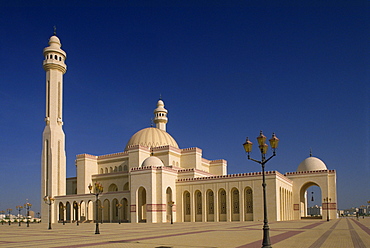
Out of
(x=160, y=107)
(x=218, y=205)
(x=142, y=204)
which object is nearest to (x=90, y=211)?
(x=142, y=204)

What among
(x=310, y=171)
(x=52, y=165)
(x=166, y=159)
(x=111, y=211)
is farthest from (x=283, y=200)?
(x=52, y=165)

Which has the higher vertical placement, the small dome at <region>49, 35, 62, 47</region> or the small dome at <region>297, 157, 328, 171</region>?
the small dome at <region>49, 35, 62, 47</region>

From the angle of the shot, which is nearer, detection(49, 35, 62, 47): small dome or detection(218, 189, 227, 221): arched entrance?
detection(218, 189, 227, 221): arched entrance

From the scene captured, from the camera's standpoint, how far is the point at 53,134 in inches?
2142

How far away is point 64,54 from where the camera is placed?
2274 inches

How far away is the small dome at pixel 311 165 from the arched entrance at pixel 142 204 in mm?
21886

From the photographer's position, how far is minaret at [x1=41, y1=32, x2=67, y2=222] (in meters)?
54.2

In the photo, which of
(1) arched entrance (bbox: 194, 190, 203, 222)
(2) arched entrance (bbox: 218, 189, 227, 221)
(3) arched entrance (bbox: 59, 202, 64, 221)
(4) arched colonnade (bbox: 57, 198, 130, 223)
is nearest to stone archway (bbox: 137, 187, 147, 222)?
(4) arched colonnade (bbox: 57, 198, 130, 223)

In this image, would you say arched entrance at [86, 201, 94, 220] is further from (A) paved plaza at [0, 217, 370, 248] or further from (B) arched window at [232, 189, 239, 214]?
(A) paved plaza at [0, 217, 370, 248]

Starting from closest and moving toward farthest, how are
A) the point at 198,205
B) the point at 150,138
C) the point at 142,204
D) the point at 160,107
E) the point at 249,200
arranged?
the point at 249,200 → the point at 198,205 → the point at 142,204 → the point at 150,138 → the point at 160,107

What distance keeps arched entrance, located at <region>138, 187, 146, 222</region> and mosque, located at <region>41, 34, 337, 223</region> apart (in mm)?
121

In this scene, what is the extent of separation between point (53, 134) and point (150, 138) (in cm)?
1374

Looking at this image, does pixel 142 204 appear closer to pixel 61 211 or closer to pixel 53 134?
pixel 61 211

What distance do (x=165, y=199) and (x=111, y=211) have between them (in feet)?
28.7
